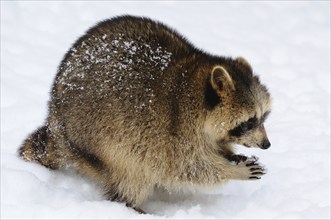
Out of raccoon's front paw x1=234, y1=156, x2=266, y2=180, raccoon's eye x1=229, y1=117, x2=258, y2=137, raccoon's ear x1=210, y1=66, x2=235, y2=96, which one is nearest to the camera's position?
raccoon's ear x1=210, y1=66, x2=235, y2=96

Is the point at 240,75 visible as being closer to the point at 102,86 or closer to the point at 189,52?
the point at 189,52

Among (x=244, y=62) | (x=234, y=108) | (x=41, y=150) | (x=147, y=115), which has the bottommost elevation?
(x=41, y=150)

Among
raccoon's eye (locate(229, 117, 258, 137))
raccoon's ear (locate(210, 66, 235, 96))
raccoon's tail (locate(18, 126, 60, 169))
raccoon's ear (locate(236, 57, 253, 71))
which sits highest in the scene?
raccoon's ear (locate(236, 57, 253, 71))

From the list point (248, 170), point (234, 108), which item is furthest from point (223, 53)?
point (234, 108)

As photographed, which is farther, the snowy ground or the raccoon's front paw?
the raccoon's front paw

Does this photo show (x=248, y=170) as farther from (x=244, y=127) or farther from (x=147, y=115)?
(x=147, y=115)

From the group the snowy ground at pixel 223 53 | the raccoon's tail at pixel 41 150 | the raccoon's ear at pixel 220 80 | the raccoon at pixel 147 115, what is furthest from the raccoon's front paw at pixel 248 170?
the raccoon's tail at pixel 41 150

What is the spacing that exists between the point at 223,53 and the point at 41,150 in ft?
9.36

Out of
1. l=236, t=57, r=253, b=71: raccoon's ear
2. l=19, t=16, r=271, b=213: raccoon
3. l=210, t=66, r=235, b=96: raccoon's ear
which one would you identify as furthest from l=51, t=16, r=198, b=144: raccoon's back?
l=236, t=57, r=253, b=71: raccoon's ear

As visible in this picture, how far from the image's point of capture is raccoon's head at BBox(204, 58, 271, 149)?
404 centimetres

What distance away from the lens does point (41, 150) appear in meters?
4.41

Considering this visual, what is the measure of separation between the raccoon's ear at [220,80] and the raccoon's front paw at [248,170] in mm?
568

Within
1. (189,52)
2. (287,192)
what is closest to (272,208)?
(287,192)

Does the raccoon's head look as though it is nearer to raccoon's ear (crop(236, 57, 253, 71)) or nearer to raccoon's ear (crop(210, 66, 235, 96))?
raccoon's ear (crop(210, 66, 235, 96))
